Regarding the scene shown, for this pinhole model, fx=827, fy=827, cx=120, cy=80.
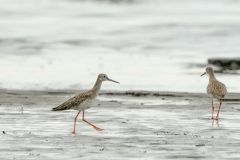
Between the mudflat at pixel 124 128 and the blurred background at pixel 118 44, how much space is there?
231 cm

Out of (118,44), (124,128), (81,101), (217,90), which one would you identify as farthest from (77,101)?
(118,44)

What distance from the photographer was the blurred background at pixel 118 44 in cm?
2445

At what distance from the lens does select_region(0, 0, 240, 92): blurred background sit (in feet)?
80.2

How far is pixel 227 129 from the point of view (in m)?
15.2

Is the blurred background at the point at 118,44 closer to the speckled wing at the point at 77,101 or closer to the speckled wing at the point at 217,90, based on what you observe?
the speckled wing at the point at 217,90

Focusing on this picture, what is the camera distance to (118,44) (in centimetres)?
3428

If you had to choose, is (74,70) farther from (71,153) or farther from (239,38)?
(71,153)

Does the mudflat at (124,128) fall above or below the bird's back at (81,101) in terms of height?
below

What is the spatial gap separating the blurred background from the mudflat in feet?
7.56

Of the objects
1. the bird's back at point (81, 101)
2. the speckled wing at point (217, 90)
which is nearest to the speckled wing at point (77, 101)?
the bird's back at point (81, 101)

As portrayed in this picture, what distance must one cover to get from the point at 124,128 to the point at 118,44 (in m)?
19.1

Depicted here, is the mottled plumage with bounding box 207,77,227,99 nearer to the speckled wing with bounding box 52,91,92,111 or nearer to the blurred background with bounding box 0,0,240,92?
the speckled wing with bounding box 52,91,92,111

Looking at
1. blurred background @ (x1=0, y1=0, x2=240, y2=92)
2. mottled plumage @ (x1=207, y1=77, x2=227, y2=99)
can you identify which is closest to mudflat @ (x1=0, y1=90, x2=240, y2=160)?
mottled plumage @ (x1=207, y1=77, x2=227, y2=99)

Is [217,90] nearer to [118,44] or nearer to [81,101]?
[81,101]
